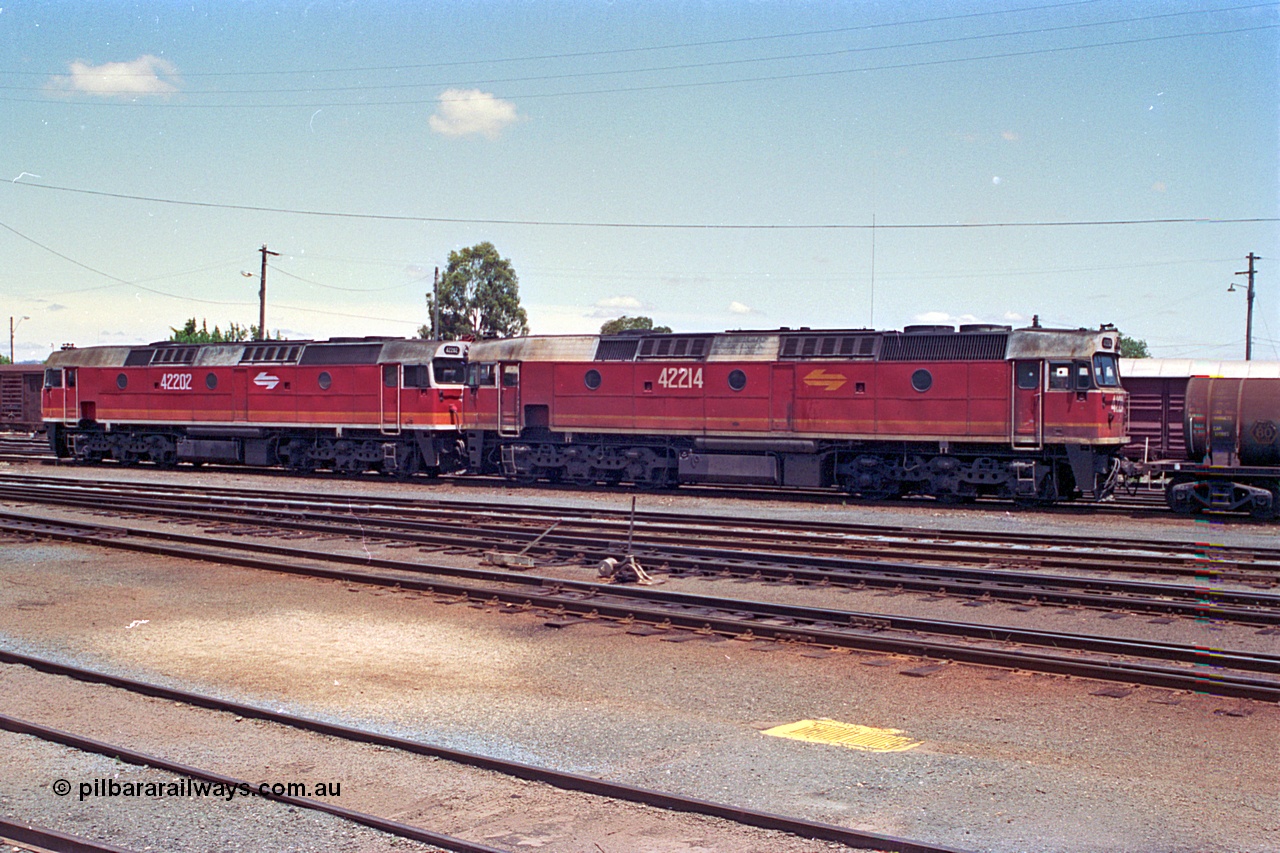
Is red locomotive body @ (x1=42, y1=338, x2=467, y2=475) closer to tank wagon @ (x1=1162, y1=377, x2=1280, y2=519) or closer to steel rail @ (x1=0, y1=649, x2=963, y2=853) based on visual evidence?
tank wagon @ (x1=1162, y1=377, x2=1280, y2=519)

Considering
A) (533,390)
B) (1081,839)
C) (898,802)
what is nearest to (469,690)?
(898,802)

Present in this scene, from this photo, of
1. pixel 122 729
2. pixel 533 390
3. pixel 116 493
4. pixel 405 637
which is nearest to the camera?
pixel 122 729

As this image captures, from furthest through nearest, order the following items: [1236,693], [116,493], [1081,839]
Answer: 1. [116,493]
2. [1236,693]
3. [1081,839]

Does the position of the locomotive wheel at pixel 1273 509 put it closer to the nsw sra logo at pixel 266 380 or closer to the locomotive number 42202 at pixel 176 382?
the nsw sra logo at pixel 266 380

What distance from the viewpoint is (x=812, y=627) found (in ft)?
37.4

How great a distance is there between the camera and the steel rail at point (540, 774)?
584 centimetres

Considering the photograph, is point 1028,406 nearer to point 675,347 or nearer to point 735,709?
point 675,347

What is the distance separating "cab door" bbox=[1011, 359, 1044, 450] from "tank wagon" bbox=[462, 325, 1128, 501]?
0.03 meters

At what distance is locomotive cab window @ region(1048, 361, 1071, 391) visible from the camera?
23688 millimetres

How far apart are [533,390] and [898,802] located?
2404cm

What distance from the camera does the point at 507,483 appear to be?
100ft

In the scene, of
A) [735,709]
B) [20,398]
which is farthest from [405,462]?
[20,398]

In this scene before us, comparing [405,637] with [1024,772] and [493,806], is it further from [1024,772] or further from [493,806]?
[1024,772]

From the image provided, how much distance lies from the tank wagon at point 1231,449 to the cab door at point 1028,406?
2695 millimetres
